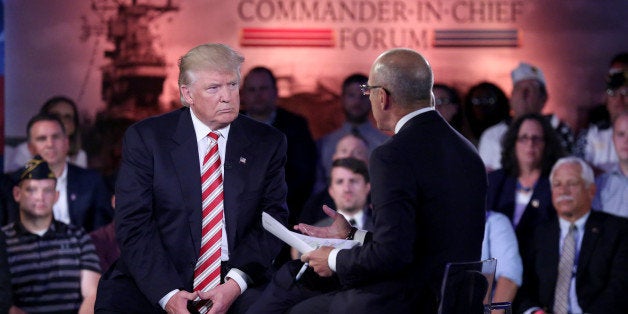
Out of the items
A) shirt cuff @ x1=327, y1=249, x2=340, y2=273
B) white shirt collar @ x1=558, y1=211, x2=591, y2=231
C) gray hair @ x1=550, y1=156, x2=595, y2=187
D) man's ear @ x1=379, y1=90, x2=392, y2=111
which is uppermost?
man's ear @ x1=379, y1=90, x2=392, y2=111

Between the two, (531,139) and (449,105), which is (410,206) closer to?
(531,139)

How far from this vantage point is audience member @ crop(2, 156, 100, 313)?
6.42 metres

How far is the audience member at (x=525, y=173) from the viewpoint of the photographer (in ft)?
21.9

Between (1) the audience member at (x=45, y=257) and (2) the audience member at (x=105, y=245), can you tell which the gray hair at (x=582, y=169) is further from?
(1) the audience member at (x=45, y=257)

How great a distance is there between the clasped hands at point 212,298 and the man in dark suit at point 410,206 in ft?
1.24

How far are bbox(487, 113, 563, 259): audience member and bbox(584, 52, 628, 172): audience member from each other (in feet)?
2.01

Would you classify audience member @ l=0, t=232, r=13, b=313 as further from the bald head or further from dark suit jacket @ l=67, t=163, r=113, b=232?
the bald head

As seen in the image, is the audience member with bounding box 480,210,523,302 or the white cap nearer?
the audience member with bounding box 480,210,523,302

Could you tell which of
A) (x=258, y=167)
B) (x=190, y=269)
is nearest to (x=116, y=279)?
(x=190, y=269)

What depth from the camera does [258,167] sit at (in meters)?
4.16

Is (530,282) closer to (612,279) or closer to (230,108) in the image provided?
(612,279)

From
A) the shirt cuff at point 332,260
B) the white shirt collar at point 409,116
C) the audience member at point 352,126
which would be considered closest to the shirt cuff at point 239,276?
the shirt cuff at point 332,260

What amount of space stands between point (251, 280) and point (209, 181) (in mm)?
407

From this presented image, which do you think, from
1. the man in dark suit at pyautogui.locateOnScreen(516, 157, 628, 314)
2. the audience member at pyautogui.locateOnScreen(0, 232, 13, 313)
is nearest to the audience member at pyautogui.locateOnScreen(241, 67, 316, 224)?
the man in dark suit at pyautogui.locateOnScreen(516, 157, 628, 314)
